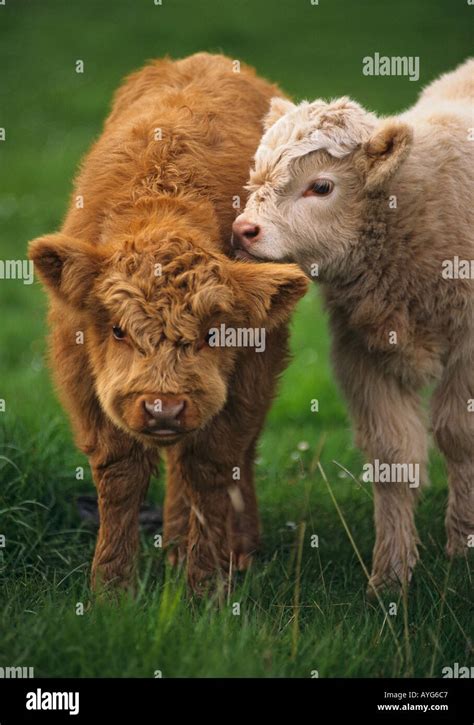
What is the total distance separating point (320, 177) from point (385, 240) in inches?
18.1

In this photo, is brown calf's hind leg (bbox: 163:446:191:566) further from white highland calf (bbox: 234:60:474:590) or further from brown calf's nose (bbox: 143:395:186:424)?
brown calf's nose (bbox: 143:395:186:424)

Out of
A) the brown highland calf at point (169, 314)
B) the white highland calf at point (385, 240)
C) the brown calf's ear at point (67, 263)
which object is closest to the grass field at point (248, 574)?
the brown highland calf at point (169, 314)

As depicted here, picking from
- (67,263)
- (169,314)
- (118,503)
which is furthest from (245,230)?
(118,503)

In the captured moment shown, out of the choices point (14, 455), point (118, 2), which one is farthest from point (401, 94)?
point (14, 455)

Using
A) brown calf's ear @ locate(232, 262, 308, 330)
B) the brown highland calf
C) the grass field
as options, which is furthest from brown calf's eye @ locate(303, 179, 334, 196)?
the grass field

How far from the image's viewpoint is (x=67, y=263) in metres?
5.50

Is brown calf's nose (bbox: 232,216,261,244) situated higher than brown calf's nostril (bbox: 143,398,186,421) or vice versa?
brown calf's nose (bbox: 232,216,261,244)

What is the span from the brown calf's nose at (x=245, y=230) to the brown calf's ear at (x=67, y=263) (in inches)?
27.6

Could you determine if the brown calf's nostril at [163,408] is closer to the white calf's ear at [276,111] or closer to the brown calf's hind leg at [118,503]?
the brown calf's hind leg at [118,503]

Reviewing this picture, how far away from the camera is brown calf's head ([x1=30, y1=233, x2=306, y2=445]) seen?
5.32 metres

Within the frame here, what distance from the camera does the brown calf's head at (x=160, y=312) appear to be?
532 cm

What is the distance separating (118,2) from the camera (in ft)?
82.9

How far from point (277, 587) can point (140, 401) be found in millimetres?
1506

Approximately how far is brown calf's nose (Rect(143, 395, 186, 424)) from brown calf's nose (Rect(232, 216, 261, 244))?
98cm
